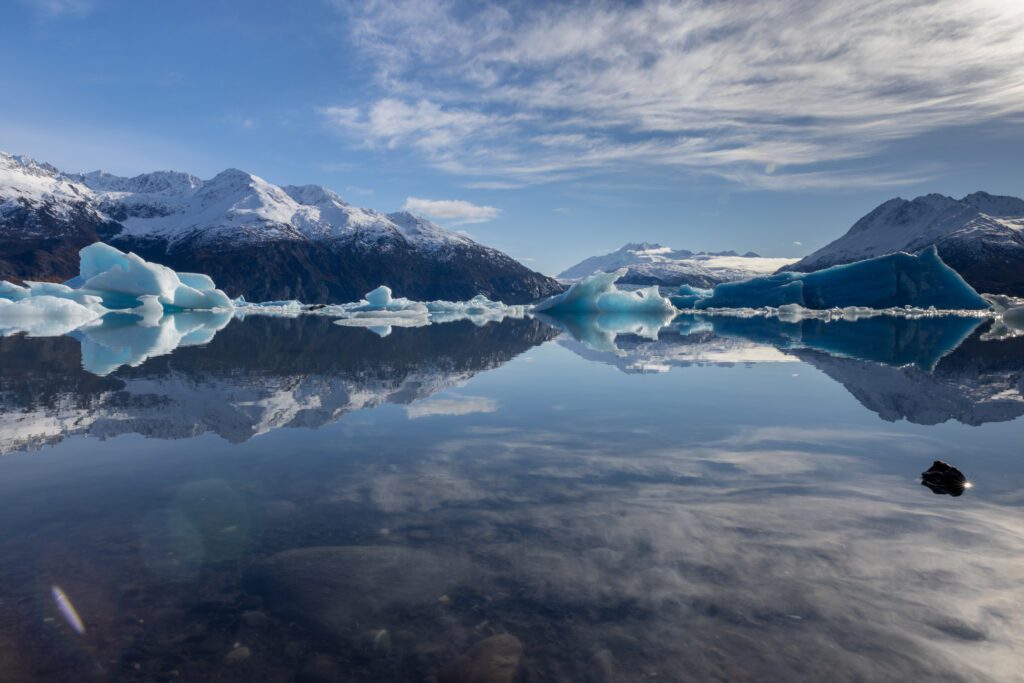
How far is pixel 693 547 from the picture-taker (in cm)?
491

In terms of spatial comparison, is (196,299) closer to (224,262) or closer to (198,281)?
(198,281)

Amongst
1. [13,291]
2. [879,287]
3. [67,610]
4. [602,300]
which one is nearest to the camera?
[67,610]

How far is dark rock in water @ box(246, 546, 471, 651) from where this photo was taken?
3.88 metres

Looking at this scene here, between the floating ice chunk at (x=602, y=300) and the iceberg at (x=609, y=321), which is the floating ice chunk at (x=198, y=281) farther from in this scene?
the floating ice chunk at (x=602, y=300)

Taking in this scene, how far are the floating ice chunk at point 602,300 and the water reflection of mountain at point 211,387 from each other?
116 ft

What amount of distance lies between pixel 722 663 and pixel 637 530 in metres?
1.89

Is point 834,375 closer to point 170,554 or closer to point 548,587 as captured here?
point 548,587

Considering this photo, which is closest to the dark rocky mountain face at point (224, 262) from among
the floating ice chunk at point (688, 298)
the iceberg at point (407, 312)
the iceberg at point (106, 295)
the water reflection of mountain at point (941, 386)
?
the iceberg at point (407, 312)

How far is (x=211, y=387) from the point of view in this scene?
12.5 meters

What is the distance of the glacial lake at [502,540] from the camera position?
349 centimetres

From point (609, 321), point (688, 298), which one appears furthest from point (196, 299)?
point (688, 298)

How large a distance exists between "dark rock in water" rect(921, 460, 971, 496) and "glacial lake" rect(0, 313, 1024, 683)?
10 cm

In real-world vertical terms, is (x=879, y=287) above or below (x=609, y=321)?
above

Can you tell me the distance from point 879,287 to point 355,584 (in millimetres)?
75785
